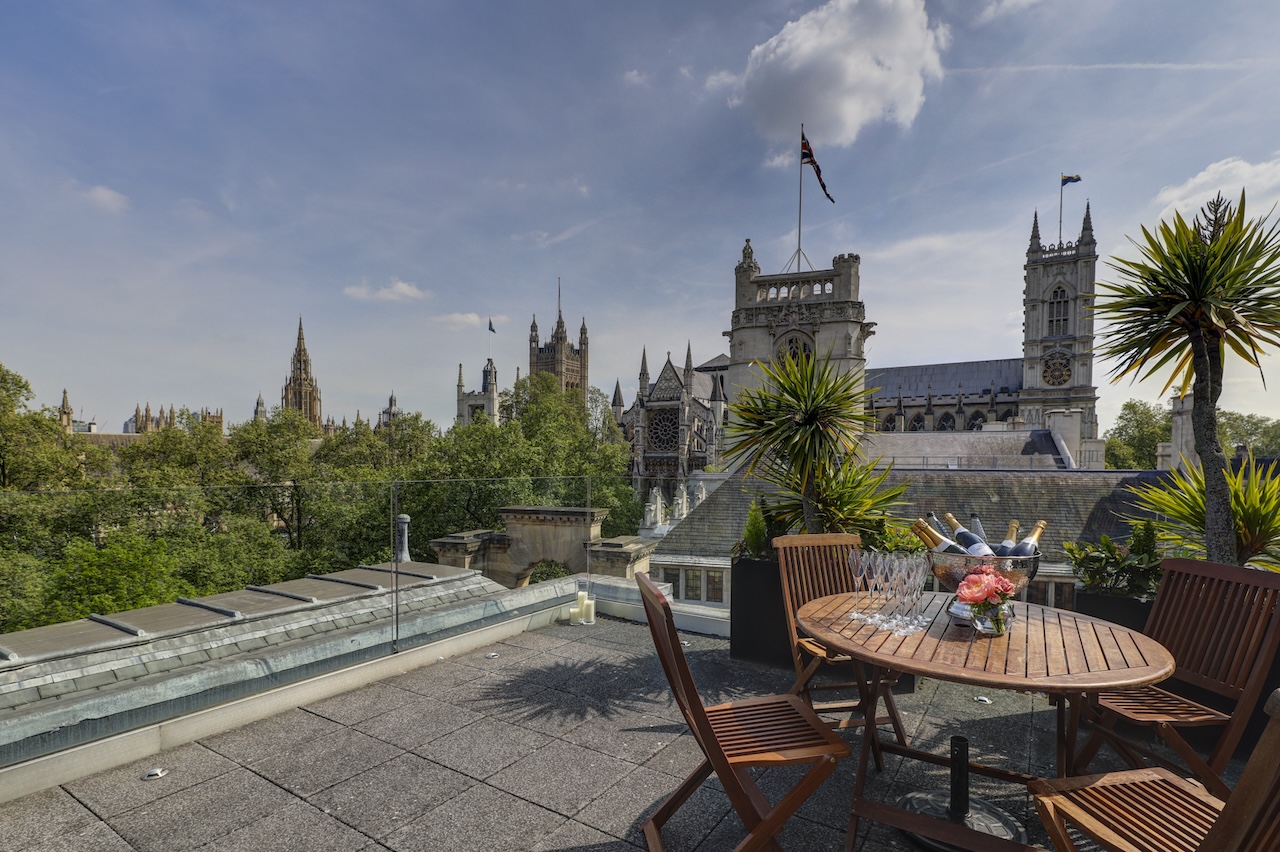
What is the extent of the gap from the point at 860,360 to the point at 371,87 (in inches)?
1007

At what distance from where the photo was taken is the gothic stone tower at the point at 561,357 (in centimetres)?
8431

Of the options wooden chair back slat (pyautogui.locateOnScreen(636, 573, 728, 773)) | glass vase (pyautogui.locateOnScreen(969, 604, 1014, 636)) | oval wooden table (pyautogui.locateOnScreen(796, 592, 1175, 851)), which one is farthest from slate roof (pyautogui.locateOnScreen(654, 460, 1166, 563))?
wooden chair back slat (pyautogui.locateOnScreen(636, 573, 728, 773))

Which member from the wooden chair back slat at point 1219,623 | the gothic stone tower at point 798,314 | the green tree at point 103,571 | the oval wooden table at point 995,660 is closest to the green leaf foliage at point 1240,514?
the wooden chair back slat at point 1219,623

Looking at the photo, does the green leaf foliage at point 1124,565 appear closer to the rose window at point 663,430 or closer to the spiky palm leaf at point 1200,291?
the spiky palm leaf at point 1200,291

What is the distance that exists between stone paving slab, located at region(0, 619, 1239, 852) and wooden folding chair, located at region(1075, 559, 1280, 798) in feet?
1.64

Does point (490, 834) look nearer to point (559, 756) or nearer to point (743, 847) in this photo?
point (559, 756)

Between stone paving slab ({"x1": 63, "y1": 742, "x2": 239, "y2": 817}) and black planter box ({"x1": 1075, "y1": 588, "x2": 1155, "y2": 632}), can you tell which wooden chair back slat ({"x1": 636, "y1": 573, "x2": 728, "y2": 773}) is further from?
black planter box ({"x1": 1075, "y1": 588, "x2": 1155, "y2": 632})

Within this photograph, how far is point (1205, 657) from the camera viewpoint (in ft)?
7.79

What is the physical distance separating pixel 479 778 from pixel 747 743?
4.25ft

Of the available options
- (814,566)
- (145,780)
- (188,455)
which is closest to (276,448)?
(188,455)

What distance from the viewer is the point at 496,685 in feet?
11.5

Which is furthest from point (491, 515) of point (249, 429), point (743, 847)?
point (249, 429)

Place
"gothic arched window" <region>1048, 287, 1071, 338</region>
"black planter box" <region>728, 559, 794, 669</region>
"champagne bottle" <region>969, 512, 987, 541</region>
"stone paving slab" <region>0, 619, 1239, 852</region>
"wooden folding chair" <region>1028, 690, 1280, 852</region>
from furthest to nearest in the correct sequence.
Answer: "gothic arched window" <region>1048, 287, 1071, 338</region> → "black planter box" <region>728, 559, 794, 669</region> → "champagne bottle" <region>969, 512, 987, 541</region> → "stone paving slab" <region>0, 619, 1239, 852</region> → "wooden folding chair" <region>1028, 690, 1280, 852</region>

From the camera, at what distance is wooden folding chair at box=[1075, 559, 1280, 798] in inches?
77.6
